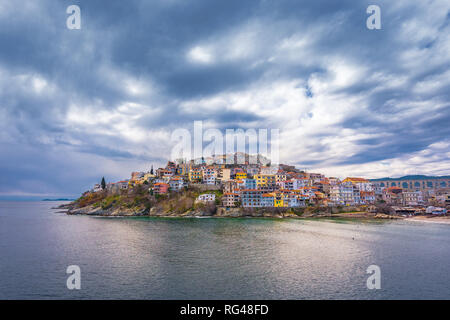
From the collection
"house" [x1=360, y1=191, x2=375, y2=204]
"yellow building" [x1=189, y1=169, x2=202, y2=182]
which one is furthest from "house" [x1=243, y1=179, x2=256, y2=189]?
"house" [x1=360, y1=191, x2=375, y2=204]

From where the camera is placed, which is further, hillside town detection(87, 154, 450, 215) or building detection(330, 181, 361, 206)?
building detection(330, 181, 361, 206)

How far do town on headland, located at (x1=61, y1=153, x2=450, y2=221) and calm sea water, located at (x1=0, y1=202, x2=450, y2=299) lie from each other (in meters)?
46.4

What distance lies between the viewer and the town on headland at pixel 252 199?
3455 inches

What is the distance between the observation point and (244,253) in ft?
106

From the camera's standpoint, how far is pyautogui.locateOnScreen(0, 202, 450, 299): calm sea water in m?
19.8

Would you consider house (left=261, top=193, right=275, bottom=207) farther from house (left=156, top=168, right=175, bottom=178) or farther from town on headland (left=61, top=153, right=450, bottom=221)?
house (left=156, top=168, right=175, bottom=178)

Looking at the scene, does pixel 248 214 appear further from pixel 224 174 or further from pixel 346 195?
pixel 346 195

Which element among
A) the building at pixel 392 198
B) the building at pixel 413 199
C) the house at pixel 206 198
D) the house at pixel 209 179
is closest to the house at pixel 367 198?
the building at pixel 392 198

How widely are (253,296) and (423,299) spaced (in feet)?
43.3

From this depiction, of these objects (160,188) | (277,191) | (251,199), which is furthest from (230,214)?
(160,188)

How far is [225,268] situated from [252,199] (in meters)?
66.5
